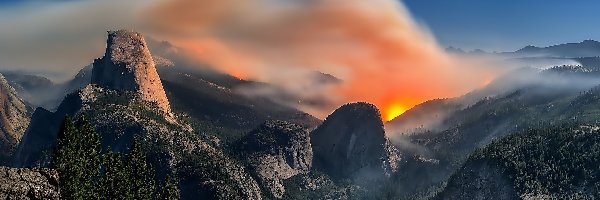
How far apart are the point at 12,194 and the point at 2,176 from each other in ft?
26.1

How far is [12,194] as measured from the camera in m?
195

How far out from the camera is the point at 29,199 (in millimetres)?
198375

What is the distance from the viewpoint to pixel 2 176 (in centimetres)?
19900

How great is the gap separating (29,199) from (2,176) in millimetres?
10660

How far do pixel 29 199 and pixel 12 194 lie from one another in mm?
5396
